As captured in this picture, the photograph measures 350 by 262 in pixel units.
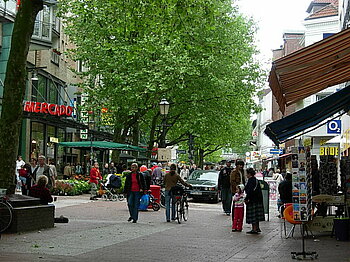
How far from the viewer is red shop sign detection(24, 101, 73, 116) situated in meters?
33.2

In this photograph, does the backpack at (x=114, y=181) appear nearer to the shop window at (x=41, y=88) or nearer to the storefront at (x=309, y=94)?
the storefront at (x=309, y=94)

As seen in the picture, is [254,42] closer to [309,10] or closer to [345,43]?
[309,10]

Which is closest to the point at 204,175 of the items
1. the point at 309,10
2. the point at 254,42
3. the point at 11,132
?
the point at 254,42

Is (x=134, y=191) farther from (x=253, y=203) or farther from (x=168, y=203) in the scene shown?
(x=253, y=203)

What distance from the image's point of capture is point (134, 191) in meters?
18.0

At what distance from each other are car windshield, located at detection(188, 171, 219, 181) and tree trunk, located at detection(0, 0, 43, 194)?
18016 mm

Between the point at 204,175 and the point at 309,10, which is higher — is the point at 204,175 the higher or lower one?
the lower one

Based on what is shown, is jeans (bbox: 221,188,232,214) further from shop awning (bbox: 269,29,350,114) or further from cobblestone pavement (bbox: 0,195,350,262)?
shop awning (bbox: 269,29,350,114)

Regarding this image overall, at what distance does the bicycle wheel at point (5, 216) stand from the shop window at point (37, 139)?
2522cm

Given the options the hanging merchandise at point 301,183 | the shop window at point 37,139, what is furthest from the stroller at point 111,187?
the hanging merchandise at point 301,183

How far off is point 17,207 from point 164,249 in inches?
167

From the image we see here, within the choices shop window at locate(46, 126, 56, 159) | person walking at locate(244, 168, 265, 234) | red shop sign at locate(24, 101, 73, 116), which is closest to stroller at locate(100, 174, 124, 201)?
red shop sign at locate(24, 101, 73, 116)

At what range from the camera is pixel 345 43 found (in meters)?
9.95

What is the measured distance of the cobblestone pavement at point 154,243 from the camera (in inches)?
426
